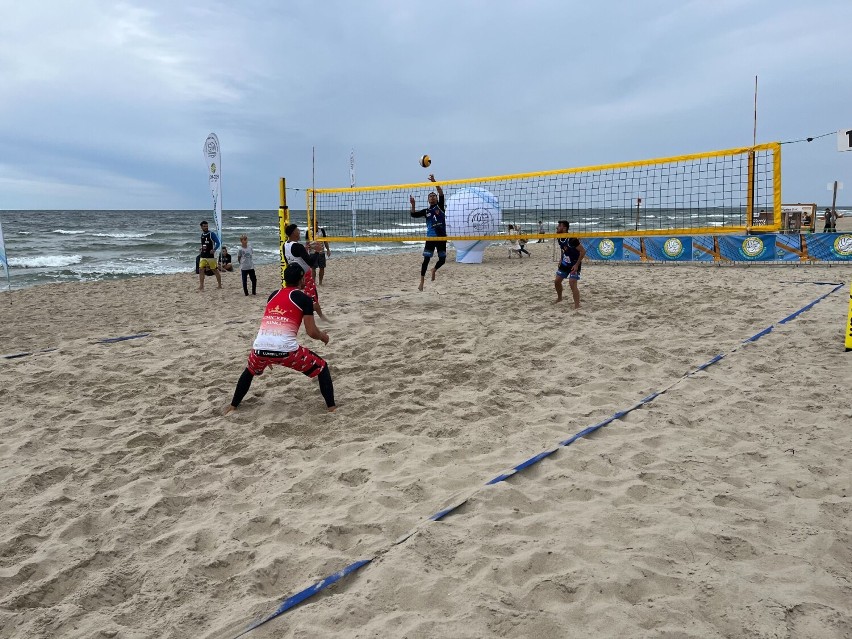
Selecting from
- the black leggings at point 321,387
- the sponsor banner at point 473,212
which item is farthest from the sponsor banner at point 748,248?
the black leggings at point 321,387

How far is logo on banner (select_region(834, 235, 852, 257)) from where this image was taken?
1209 cm

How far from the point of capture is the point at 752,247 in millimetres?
13047

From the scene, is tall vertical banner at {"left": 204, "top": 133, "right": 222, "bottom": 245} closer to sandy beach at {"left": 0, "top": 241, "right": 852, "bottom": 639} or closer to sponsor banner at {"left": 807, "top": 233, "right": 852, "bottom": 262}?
sandy beach at {"left": 0, "top": 241, "right": 852, "bottom": 639}

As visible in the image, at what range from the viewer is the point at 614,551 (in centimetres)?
236

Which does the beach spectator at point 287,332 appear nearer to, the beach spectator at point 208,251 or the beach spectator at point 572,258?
the beach spectator at point 572,258

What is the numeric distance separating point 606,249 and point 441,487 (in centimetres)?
1335

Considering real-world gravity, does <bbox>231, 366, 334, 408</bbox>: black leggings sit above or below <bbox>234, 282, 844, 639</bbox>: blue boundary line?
above

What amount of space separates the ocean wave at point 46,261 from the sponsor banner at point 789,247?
68.7 ft

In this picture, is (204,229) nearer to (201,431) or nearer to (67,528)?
(201,431)

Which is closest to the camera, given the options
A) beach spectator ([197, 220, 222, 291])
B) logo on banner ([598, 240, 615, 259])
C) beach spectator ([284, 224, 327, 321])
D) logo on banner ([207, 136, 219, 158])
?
beach spectator ([284, 224, 327, 321])

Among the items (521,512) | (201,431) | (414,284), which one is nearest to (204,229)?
(414,284)

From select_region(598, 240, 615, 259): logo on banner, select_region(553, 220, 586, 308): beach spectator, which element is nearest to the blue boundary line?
select_region(553, 220, 586, 308): beach spectator

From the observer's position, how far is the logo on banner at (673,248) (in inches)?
551

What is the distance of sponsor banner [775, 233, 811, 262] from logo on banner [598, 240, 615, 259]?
12.4 ft
